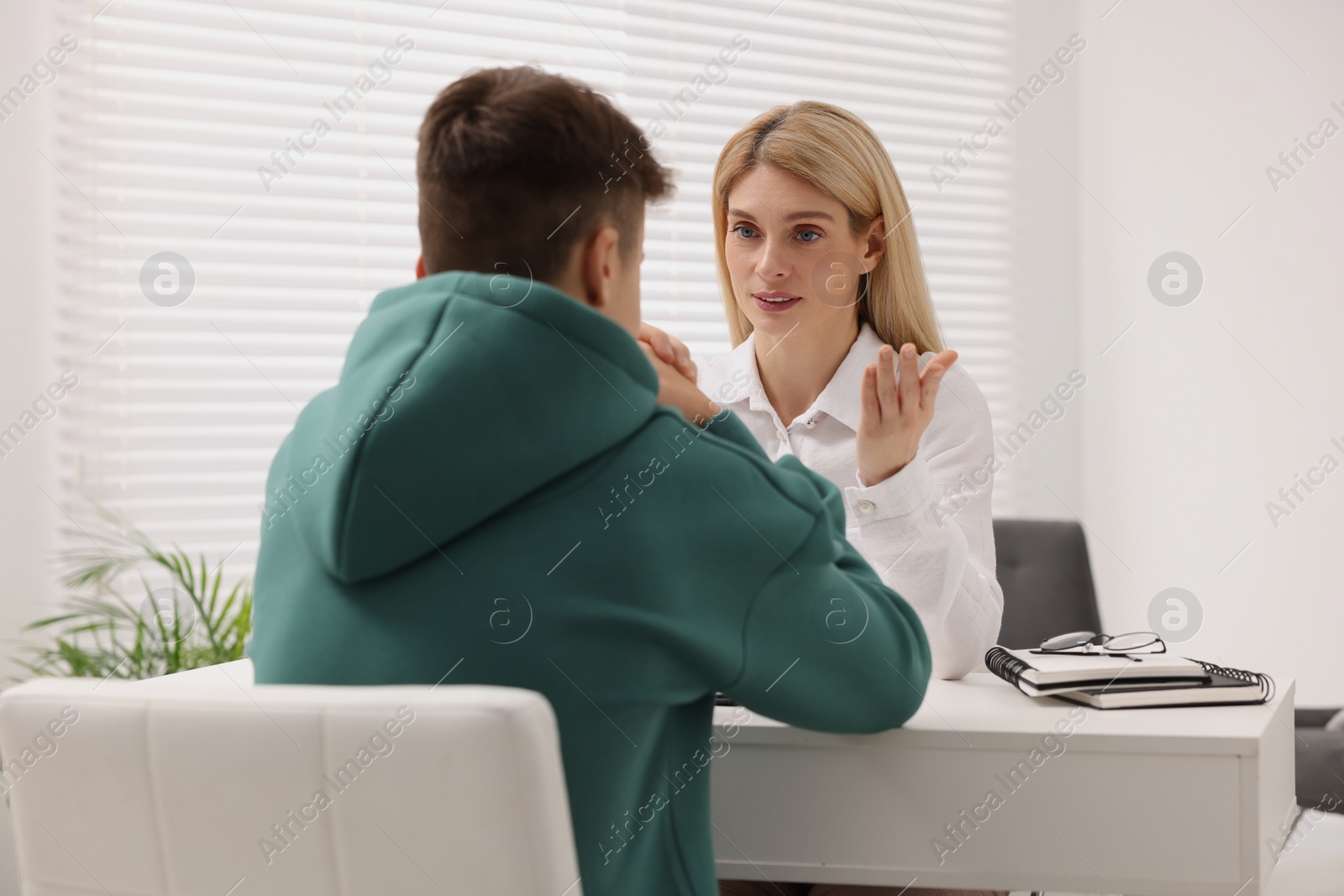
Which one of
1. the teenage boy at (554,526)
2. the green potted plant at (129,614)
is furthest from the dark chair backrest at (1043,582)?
the green potted plant at (129,614)

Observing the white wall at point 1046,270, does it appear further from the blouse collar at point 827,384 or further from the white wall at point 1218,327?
the blouse collar at point 827,384

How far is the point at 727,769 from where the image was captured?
3.35ft

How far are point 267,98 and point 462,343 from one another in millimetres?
→ 2217

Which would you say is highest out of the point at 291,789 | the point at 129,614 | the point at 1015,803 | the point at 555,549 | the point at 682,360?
the point at 682,360

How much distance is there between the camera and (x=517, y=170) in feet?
2.84

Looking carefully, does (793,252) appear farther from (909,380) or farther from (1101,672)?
(1101,672)

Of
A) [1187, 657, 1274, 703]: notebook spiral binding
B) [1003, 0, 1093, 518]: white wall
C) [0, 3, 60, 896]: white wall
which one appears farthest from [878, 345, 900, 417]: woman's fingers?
[1003, 0, 1093, 518]: white wall

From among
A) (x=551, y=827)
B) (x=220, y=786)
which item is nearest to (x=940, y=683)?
(x=551, y=827)

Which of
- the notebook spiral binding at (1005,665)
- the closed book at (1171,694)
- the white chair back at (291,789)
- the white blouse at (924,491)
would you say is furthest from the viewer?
the white blouse at (924,491)

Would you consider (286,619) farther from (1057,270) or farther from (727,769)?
(1057,270)

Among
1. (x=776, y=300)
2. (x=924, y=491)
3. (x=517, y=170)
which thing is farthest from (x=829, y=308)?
(x=517, y=170)

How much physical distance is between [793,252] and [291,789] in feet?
4.26

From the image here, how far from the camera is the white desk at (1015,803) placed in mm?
920

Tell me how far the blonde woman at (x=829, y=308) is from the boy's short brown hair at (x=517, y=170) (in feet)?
1.88
